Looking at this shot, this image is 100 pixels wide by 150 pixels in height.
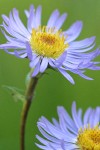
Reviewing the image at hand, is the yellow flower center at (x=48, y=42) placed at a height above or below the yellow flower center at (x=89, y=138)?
above

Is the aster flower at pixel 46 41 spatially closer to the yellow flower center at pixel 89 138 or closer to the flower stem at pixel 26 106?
the flower stem at pixel 26 106

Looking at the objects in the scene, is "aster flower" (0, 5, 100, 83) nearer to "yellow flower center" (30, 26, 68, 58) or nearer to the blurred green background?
"yellow flower center" (30, 26, 68, 58)

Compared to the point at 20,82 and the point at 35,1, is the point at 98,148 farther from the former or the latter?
the point at 35,1

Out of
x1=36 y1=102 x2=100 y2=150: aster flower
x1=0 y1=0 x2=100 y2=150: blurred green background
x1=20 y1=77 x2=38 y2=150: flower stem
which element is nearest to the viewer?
x1=20 y1=77 x2=38 y2=150: flower stem

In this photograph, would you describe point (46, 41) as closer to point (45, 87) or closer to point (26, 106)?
point (26, 106)

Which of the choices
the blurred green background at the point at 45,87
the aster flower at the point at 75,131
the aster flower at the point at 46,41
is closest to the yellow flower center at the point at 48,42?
the aster flower at the point at 46,41

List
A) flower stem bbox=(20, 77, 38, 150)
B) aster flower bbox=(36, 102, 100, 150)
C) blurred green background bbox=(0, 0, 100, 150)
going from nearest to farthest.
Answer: flower stem bbox=(20, 77, 38, 150) < aster flower bbox=(36, 102, 100, 150) < blurred green background bbox=(0, 0, 100, 150)

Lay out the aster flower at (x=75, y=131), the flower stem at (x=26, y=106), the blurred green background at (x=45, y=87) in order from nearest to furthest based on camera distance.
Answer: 1. the flower stem at (x=26, y=106)
2. the aster flower at (x=75, y=131)
3. the blurred green background at (x=45, y=87)

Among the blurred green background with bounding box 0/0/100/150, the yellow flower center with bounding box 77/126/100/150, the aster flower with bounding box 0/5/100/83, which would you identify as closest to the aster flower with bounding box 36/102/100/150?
the yellow flower center with bounding box 77/126/100/150
